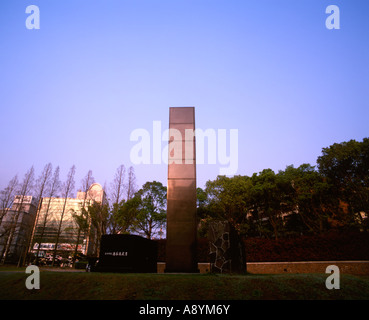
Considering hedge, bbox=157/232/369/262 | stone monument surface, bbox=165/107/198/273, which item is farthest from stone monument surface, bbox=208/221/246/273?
hedge, bbox=157/232/369/262

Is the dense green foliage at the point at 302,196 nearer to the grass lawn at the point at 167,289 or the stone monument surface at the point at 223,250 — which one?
the stone monument surface at the point at 223,250

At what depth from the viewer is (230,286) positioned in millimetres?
6312

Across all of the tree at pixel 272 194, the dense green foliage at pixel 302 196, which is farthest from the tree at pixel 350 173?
the tree at pixel 272 194

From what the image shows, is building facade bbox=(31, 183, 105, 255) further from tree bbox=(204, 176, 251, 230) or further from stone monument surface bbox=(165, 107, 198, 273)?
stone monument surface bbox=(165, 107, 198, 273)

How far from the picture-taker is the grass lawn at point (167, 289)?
5.76m

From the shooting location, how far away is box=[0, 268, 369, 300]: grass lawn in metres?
5.76

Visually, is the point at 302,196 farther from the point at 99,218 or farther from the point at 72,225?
the point at 72,225

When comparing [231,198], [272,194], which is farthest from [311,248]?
[231,198]

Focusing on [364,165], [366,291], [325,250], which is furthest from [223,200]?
[366,291]

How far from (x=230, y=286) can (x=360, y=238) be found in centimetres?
1644

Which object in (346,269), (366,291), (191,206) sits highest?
(191,206)

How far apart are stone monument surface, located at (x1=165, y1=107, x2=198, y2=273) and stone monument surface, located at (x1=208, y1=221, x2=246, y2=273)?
0.94 m
